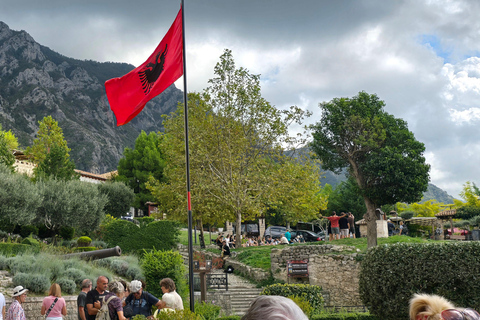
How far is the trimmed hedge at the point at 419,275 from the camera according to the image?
1179cm

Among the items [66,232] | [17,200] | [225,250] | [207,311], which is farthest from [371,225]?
→ [66,232]

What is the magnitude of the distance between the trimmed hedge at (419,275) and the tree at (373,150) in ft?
31.0

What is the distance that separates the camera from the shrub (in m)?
14.0

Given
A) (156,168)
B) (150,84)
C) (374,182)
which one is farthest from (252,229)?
(150,84)

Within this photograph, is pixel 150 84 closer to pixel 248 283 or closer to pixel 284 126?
pixel 248 283

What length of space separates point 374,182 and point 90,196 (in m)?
19.6

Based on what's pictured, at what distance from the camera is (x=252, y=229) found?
54750 mm

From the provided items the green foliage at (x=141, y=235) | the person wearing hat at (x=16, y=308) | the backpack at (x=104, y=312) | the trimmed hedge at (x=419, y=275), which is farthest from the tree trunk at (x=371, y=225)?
the person wearing hat at (x=16, y=308)

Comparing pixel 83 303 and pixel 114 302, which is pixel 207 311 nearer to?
pixel 83 303

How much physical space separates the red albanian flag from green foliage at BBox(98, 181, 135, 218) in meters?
33.0

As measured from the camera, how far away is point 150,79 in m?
9.89

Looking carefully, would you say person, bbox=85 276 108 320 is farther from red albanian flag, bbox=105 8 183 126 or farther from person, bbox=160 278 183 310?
red albanian flag, bbox=105 8 183 126

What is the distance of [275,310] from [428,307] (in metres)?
1.98

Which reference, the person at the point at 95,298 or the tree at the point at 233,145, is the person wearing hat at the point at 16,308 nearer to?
the person at the point at 95,298
